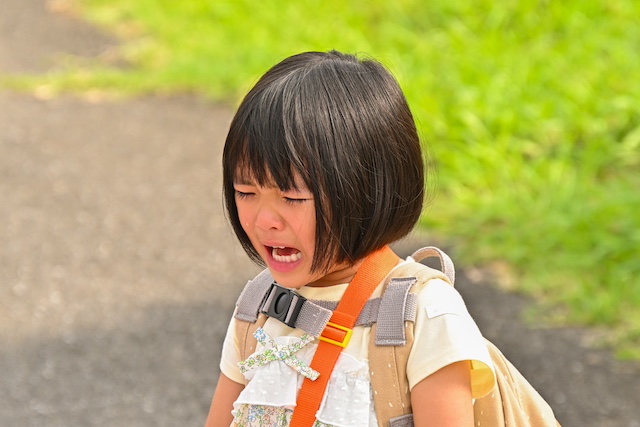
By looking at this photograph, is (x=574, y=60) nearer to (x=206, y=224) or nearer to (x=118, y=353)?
(x=206, y=224)

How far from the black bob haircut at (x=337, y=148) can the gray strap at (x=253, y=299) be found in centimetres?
16

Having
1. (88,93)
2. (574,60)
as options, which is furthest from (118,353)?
(88,93)

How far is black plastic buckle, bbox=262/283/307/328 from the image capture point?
1620 millimetres

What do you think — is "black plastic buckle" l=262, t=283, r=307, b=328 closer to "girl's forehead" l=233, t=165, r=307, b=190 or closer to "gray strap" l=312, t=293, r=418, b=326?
"gray strap" l=312, t=293, r=418, b=326

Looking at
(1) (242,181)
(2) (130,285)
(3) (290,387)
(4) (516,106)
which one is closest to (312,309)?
(3) (290,387)

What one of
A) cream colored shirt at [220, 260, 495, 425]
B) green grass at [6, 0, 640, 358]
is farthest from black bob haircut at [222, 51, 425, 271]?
green grass at [6, 0, 640, 358]

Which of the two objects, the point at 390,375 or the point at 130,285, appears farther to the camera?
the point at 130,285

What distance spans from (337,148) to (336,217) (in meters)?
0.10

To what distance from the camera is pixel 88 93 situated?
689 centimetres

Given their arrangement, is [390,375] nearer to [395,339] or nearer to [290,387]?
[395,339]

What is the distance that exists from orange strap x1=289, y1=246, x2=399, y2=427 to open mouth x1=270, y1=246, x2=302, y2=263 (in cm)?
10

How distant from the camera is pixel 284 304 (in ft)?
5.38

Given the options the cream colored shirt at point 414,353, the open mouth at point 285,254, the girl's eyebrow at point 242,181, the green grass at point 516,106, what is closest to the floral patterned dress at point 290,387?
the cream colored shirt at point 414,353

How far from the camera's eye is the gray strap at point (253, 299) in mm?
1688
